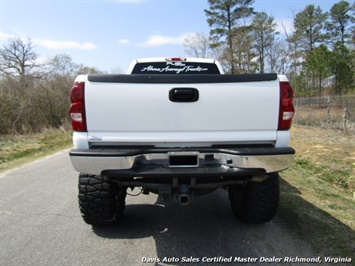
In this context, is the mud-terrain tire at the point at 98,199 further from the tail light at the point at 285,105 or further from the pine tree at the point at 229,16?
the pine tree at the point at 229,16

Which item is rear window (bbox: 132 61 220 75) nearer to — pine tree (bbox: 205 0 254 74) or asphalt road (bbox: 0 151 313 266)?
asphalt road (bbox: 0 151 313 266)

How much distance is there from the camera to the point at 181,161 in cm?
298

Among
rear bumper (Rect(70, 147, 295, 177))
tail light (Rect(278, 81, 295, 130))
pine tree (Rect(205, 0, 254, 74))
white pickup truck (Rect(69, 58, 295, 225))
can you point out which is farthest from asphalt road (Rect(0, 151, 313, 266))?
pine tree (Rect(205, 0, 254, 74))

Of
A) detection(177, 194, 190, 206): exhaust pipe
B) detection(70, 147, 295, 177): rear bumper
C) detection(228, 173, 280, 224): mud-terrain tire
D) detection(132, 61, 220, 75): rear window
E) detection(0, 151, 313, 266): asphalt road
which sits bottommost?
detection(0, 151, 313, 266): asphalt road

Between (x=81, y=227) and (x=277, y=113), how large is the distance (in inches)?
108

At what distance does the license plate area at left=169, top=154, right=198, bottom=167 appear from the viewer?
9.67ft

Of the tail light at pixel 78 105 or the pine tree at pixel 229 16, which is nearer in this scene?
the tail light at pixel 78 105

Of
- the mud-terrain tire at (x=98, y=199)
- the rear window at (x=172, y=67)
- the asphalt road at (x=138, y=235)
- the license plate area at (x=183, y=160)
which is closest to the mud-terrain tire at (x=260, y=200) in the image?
the asphalt road at (x=138, y=235)

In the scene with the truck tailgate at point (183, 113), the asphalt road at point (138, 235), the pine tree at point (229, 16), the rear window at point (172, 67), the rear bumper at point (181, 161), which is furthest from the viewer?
the pine tree at point (229, 16)

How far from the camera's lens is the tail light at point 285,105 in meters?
3.03

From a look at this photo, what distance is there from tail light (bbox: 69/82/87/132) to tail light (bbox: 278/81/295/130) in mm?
1935

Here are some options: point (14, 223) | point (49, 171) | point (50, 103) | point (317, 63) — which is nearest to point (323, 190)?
point (14, 223)

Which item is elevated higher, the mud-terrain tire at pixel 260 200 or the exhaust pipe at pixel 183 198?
the exhaust pipe at pixel 183 198

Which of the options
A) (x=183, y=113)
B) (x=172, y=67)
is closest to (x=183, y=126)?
(x=183, y=113)
